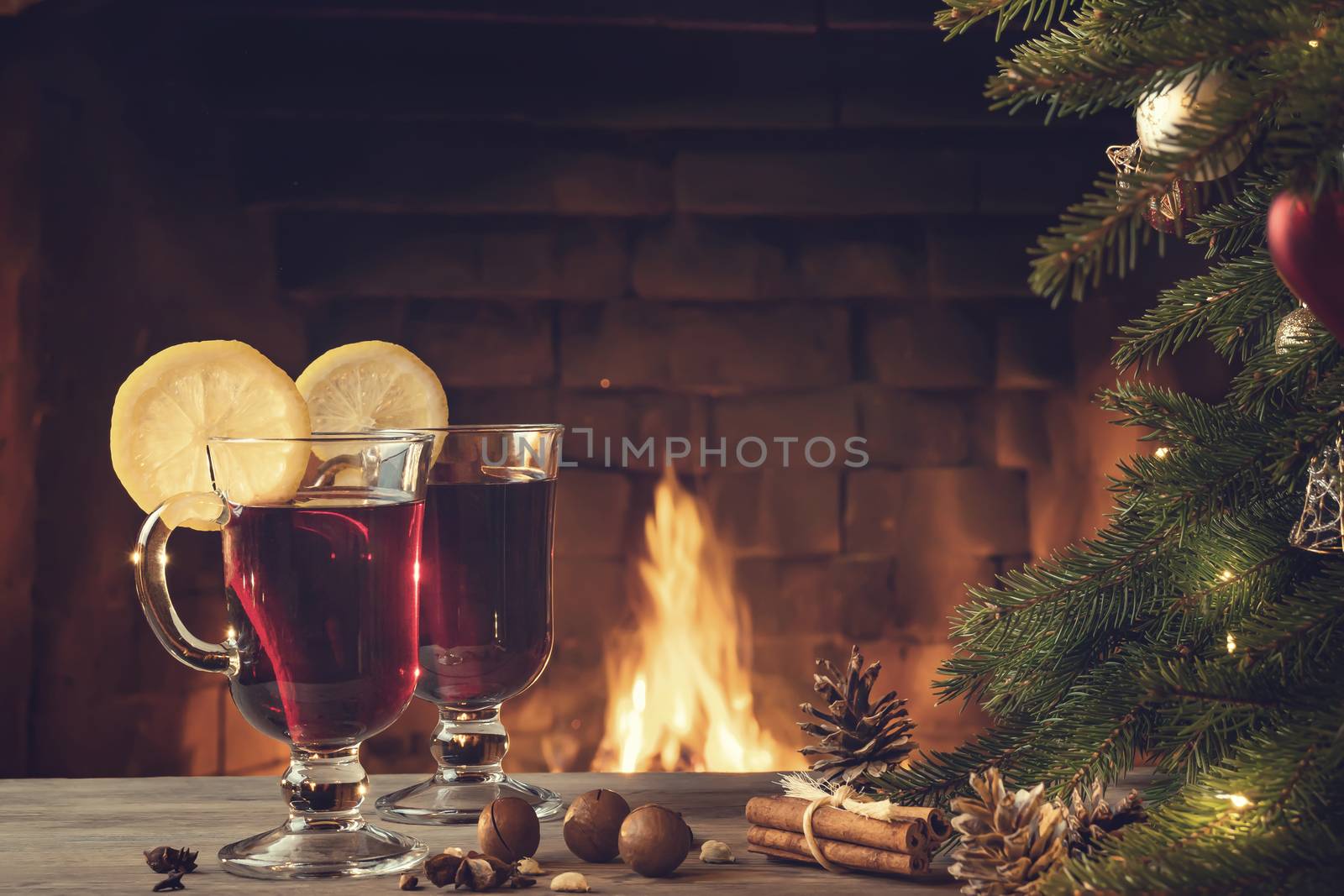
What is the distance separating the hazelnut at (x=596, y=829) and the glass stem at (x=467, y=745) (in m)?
0.17

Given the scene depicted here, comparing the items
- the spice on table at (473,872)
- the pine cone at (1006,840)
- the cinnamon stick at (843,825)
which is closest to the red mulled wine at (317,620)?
the spice on table at (473,872)

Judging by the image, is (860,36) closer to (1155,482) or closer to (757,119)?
(757,119)

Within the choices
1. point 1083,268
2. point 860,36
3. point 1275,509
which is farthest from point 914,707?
point 1083,268

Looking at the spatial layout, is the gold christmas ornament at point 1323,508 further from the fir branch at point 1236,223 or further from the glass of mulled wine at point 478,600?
the glass of mulled wine at point 478,600

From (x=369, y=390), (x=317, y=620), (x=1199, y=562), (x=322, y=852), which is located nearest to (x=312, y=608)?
(x=317, y=620)

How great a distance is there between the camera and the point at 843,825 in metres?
0.63

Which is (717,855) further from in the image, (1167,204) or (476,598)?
(1167,204)

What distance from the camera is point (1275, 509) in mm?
627

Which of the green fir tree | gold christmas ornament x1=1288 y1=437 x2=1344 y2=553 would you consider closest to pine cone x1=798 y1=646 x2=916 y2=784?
the green fir tree

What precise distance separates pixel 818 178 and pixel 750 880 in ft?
4.92

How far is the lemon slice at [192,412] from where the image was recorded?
743 millimetres

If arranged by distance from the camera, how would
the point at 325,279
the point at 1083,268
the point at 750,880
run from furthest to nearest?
the point at 325,279 → the point at 750,880 → the point at 1083,268

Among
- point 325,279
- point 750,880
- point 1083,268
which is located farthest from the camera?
point 325,279

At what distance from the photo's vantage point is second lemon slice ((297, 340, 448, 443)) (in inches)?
34.6
